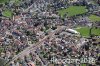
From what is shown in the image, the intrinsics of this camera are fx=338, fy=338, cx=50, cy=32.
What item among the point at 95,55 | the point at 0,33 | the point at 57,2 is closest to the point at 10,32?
the point at 0,33

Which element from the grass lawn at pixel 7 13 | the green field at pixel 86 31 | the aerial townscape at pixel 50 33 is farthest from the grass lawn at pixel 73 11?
the grass lawn at pixel 7 13

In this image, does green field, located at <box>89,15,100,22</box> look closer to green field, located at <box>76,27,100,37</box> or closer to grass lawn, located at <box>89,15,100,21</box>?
grass lawn, located at <box>89,15,100,21</box>

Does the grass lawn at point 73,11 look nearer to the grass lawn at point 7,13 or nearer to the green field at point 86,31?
the green field at point 86,31

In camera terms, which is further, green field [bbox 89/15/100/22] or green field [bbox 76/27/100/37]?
green field [bbox 89/15/100/22]

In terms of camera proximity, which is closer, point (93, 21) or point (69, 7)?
point (93, 21)

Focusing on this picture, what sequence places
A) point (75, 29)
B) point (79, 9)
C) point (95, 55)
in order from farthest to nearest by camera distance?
point (79, 9)
point (75, 29)
point (95, 55)

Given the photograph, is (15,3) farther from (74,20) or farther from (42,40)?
(42,40)

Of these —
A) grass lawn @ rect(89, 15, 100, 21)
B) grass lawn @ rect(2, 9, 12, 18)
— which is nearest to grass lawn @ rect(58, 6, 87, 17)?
grass lawn @ rect(89, 15, 100, 21)
